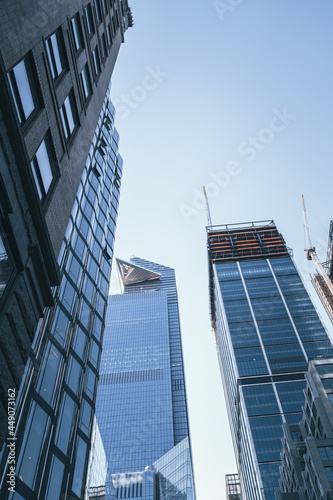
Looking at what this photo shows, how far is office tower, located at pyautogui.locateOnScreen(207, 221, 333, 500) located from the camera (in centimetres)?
11544

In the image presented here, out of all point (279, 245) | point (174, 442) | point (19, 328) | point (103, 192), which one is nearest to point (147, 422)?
point (174, 442)

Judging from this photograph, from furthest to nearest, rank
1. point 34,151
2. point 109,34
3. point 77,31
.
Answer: point 109,34 → point 77,31 → point 34,151

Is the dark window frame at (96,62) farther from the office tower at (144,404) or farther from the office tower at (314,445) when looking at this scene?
the office tower at (144,404)

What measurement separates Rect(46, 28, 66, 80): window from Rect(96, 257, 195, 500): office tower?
414 ft

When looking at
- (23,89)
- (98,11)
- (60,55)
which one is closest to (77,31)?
(60,55)

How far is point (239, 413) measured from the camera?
134 m

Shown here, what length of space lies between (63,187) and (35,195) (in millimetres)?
4018

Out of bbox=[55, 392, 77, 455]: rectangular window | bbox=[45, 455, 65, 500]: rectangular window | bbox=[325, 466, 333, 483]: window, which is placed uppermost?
bbox=[325, 466, 333, 483]: window

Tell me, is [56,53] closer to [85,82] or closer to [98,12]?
[85,82]

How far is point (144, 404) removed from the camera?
487 ft

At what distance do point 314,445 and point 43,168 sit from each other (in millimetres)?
52118

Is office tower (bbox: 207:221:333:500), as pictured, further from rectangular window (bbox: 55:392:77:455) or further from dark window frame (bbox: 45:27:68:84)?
dark window frame (bbox: 45:27:68:84)

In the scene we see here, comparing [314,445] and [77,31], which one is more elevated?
[314,445]

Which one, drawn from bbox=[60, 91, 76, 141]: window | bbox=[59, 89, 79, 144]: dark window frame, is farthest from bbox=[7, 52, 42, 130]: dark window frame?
bbox=[60, 91, 76, 141]: window
